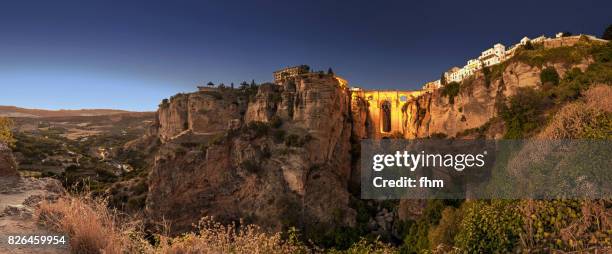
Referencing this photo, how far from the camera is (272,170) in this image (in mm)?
34656

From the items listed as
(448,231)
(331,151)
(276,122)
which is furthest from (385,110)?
(448,231)

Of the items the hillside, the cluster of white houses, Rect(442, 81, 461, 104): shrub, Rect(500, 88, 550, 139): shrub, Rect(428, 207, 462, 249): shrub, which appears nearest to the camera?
Rect(428, 207, 462, 249): shrub

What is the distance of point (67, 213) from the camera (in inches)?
167

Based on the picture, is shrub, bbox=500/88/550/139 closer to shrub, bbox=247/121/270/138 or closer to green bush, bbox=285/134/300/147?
green bush, bbox=285/134/300/147

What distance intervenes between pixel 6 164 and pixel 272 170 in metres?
27.9

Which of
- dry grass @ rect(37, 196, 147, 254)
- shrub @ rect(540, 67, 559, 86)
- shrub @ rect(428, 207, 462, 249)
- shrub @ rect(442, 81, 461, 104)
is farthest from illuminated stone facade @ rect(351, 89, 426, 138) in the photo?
dry grass @ rect(37, 196, 147, 254)

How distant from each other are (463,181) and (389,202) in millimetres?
13883

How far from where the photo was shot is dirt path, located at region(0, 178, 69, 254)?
3.91m

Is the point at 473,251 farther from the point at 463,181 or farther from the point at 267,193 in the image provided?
the point at 267,193

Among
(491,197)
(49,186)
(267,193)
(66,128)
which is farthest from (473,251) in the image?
(66,128)

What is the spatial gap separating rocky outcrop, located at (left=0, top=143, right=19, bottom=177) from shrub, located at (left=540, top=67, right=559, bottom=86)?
3215 centimetres

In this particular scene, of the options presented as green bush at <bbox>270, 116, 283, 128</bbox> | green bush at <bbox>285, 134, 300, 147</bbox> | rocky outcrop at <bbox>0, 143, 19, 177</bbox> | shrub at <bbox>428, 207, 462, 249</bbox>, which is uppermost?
green bush at <bbox>270, 116, 283, 128</bbox>

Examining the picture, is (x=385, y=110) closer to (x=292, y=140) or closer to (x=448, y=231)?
(x=292, y=140)

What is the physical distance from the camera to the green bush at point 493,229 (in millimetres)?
8681
